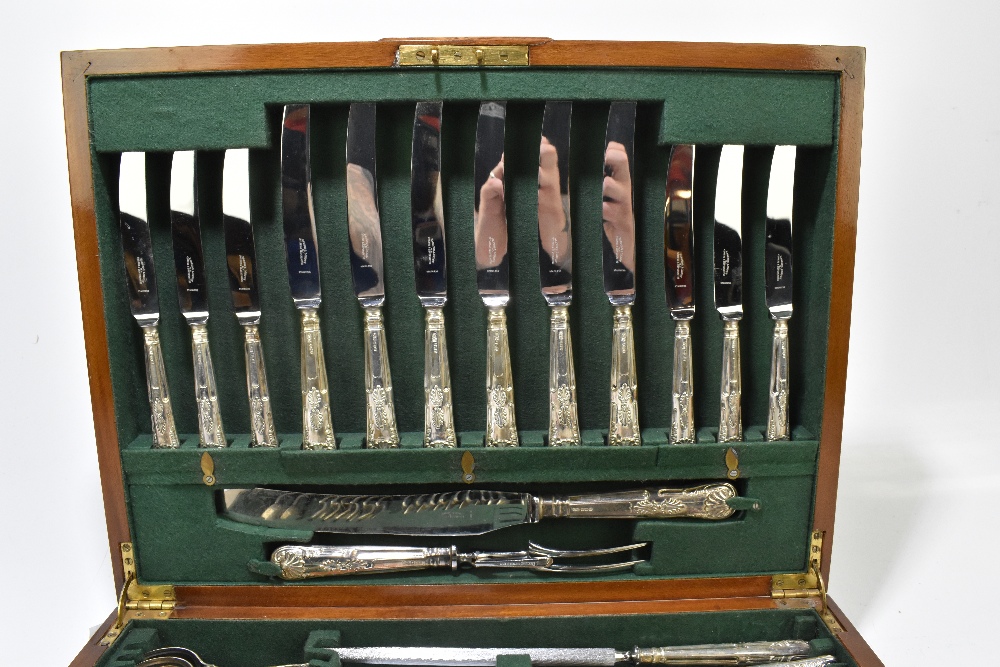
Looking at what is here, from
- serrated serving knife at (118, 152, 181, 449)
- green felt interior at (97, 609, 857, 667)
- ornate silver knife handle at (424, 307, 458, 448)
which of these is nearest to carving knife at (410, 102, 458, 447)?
ornate silver knife handle at (424, 307, 458, 448)

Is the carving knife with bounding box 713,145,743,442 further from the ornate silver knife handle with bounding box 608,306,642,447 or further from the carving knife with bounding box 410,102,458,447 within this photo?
the carving knife with bounding box 410,102,458,447

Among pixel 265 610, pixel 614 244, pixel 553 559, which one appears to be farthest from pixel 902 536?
pixel 265 610

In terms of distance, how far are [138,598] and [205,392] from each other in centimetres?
53

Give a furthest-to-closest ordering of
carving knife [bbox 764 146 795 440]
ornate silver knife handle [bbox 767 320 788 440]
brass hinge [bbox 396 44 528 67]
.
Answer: ornate silver knife handle [bbox 767 320 788 440]
carving knife [bbox 764 146 795 440]
brass hinge [bbox 396 44 528 67]

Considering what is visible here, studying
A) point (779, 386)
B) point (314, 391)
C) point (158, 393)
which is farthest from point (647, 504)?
point (158, 393)

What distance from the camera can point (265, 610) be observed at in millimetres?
1831

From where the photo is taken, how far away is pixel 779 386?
1.81m

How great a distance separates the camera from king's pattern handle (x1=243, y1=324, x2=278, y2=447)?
1789mm

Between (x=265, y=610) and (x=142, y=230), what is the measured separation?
3.00 feet

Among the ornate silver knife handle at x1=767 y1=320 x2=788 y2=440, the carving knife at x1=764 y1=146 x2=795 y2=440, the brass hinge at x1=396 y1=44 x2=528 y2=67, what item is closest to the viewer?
the brass hinge at x1=396 y1=44 x2=528 y2=67

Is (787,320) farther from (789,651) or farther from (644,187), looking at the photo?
(789,651)

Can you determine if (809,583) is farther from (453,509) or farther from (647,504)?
(453,509)

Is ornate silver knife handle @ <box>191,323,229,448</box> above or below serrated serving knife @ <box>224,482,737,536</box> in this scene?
above

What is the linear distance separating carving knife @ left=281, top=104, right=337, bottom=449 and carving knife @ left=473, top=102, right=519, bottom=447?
14.4 inches
